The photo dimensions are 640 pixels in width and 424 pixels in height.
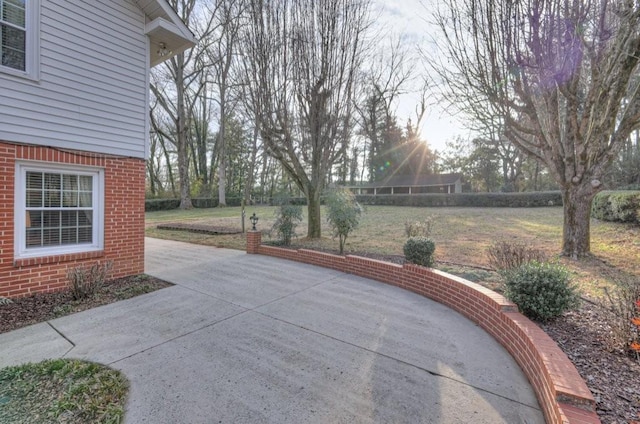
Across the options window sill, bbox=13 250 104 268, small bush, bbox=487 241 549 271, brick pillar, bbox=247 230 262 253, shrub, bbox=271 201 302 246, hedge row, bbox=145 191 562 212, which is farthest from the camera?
hedge row, bbox=145 191 562 212

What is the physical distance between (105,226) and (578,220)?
368 inches

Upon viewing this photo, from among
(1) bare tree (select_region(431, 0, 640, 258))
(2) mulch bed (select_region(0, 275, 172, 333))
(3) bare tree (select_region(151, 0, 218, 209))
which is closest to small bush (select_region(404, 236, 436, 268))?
(1) bare tree (select_region(431, 0, 640, 258))

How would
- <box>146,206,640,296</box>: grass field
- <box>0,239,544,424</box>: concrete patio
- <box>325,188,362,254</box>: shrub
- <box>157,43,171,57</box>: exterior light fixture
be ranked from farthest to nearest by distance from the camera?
<box>325,188,362,254</box>: shrub → <box>157,43,171,57</box>: exterior light fixture → <box>146,206,640,296</box>: grass field → <box>0,239,544,424</box>: concrete patio

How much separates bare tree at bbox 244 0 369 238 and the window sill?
541 cm

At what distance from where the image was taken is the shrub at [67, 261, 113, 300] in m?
4.38

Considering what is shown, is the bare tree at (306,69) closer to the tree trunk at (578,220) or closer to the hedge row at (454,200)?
the tree trunk at (578,220)

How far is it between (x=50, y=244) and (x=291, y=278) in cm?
387

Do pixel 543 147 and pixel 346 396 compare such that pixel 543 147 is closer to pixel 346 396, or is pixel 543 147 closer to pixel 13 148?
pixel 346 396

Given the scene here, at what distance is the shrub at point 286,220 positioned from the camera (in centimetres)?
810

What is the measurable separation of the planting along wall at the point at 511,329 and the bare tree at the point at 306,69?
421 cm

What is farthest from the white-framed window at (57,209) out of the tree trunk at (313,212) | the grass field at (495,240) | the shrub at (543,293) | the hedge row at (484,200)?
the hedge row at (484,200)

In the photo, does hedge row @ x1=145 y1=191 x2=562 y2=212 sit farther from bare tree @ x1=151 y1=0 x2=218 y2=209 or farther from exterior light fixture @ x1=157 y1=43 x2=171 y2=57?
exterior light fixture @ x1=157 y1=43 x2=171 y2=57

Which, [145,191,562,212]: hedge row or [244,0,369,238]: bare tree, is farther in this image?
[145,191,562,212]: hedge row

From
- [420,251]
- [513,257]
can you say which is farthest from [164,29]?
[513,257]
